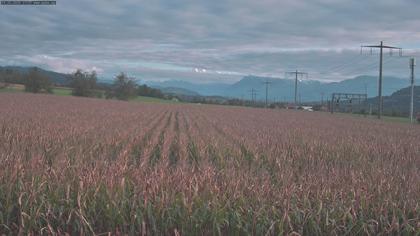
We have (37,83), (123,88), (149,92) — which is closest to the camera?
(37,83)

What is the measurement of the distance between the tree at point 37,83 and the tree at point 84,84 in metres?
8.21

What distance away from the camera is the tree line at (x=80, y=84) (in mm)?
132250

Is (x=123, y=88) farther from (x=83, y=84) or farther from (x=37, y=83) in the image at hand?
(x=37, y=83)

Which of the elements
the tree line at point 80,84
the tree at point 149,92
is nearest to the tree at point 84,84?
the tree line at point 80,84

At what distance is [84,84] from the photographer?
141 meters

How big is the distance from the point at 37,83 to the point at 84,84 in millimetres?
14023

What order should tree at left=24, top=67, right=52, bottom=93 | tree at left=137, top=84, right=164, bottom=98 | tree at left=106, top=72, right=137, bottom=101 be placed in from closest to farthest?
tree at left=24, top=67, right=52, bottom=93
tree at left=106, top=72, right=137, bottom=101
tree at left=137, top=84, right=164, bottom=98

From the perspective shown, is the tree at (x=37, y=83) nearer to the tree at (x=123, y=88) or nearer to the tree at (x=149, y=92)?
the tree at (x=123, y=88)

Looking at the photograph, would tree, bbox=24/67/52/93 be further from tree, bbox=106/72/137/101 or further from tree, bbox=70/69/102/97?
tree, bbox=106/72/137/101

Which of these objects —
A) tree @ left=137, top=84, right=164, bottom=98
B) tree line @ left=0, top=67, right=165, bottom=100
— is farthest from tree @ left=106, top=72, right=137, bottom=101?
tree @ left=137, top=84, right=164, bottom=98

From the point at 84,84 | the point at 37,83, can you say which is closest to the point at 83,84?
the point at 84,84

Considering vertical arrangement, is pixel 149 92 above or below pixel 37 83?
below

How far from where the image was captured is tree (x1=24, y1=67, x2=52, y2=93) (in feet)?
430

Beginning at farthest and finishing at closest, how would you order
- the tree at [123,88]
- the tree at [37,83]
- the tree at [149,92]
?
1. the tree at [149,92]
2. the tree at [123,88]
3. the tree at [37,83]
